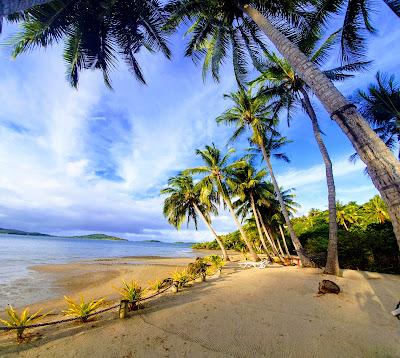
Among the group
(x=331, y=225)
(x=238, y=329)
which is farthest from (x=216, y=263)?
(x=238, y=329)

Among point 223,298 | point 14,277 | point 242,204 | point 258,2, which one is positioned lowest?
point 223,298

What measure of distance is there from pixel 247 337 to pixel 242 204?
65.6 ft

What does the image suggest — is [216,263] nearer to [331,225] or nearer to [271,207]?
[331,225]

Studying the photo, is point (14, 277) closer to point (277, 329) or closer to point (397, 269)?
point (277, 329)

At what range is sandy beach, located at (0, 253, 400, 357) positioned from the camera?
4.00 metres

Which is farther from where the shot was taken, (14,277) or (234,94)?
(234,94)

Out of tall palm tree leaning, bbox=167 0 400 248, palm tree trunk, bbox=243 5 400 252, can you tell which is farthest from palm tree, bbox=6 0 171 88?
palm tree trunk, bbox=243 5 400 252

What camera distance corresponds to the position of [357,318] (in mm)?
5383

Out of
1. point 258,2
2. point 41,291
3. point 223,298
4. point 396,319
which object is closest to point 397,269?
point 396,319

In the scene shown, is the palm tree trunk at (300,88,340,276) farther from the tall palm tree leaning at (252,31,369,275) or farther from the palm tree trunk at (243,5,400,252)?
the palm tree trunk at (243,5,400,252)

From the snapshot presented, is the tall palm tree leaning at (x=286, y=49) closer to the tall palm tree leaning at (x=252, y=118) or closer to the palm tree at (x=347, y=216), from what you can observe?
the tall palm tree leaning at (x=252, y=118)

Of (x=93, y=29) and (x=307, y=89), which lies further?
(x=307, y=89)

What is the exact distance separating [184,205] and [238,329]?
18.9 metres

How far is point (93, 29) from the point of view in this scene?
327 inches
